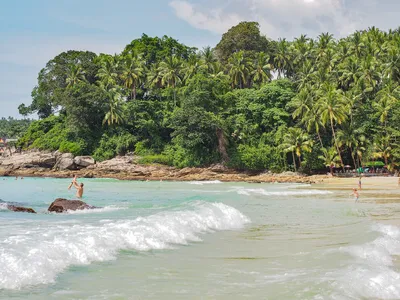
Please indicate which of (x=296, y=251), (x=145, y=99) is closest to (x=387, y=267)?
(x=296, y=251)

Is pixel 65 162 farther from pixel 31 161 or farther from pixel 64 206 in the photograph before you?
pixel 64 206

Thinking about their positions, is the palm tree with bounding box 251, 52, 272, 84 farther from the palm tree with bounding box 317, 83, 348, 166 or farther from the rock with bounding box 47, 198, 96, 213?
the rock with bounding box 47, 198, 96, 213

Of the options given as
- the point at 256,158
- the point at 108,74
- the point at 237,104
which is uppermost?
the point at 108,74

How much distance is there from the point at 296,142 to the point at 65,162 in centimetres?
2949

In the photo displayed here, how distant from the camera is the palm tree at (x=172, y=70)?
64125 mm

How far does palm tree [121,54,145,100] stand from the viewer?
211 feet

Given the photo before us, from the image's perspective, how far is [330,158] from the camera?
5275 centimetres

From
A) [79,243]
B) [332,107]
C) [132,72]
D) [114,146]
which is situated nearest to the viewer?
[79,243]

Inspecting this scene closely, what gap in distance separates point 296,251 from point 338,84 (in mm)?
53805

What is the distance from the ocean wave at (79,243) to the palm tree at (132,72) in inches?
2012

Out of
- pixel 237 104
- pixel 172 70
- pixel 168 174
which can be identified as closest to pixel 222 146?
pixel 237 104

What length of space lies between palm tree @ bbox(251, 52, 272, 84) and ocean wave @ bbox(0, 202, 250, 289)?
51550 millimetres

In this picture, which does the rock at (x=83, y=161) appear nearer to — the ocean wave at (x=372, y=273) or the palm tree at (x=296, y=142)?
the palm tree at (x=296, y=142)

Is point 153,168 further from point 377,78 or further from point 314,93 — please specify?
point 377,78
